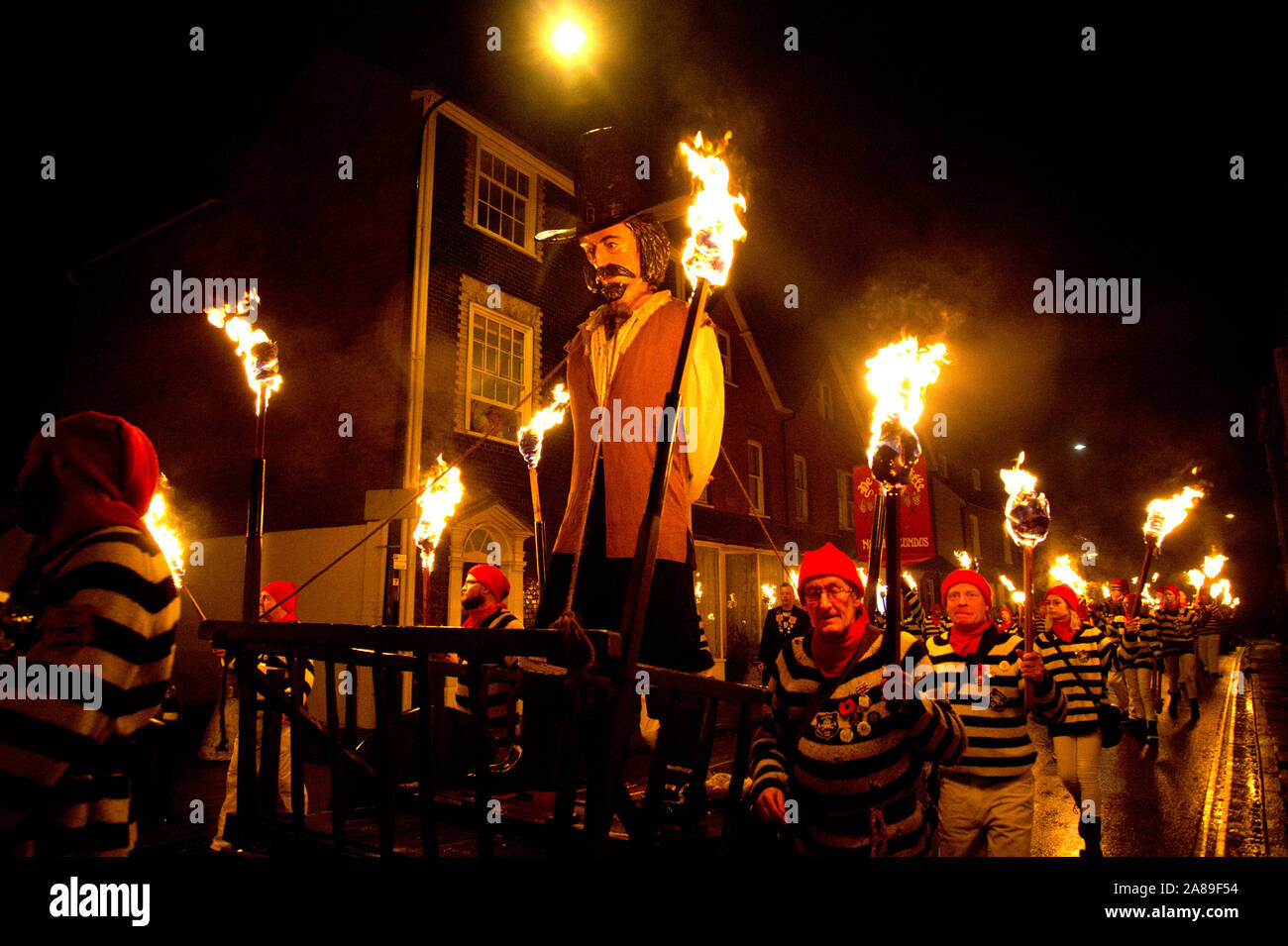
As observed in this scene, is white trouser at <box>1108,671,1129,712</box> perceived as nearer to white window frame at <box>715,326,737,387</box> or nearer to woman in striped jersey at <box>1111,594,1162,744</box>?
woman in striped jersey at <box>1111,594,1162,744</box>

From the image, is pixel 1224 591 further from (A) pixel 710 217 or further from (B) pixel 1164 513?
(A) pixel 710 217

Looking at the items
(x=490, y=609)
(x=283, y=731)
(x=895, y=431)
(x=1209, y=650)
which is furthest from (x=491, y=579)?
(x=1209, y=650)

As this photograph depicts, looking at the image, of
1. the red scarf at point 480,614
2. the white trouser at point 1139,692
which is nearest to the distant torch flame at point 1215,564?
the white trouser at point 1139,692

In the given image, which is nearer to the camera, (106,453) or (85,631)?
(85,631)

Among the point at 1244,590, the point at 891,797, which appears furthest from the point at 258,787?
the point at 1244,590

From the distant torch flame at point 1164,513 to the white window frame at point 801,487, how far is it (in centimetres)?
1908

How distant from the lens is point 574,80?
15.0 metres

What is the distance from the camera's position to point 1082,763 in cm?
641

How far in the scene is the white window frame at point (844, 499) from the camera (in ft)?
96.4

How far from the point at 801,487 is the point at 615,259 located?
78.8 feet

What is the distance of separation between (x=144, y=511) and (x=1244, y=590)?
72581 mm

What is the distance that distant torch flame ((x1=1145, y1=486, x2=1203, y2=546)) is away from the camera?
6773mm

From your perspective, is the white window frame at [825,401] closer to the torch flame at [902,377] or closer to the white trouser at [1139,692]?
the white trouser at [1139,692]
